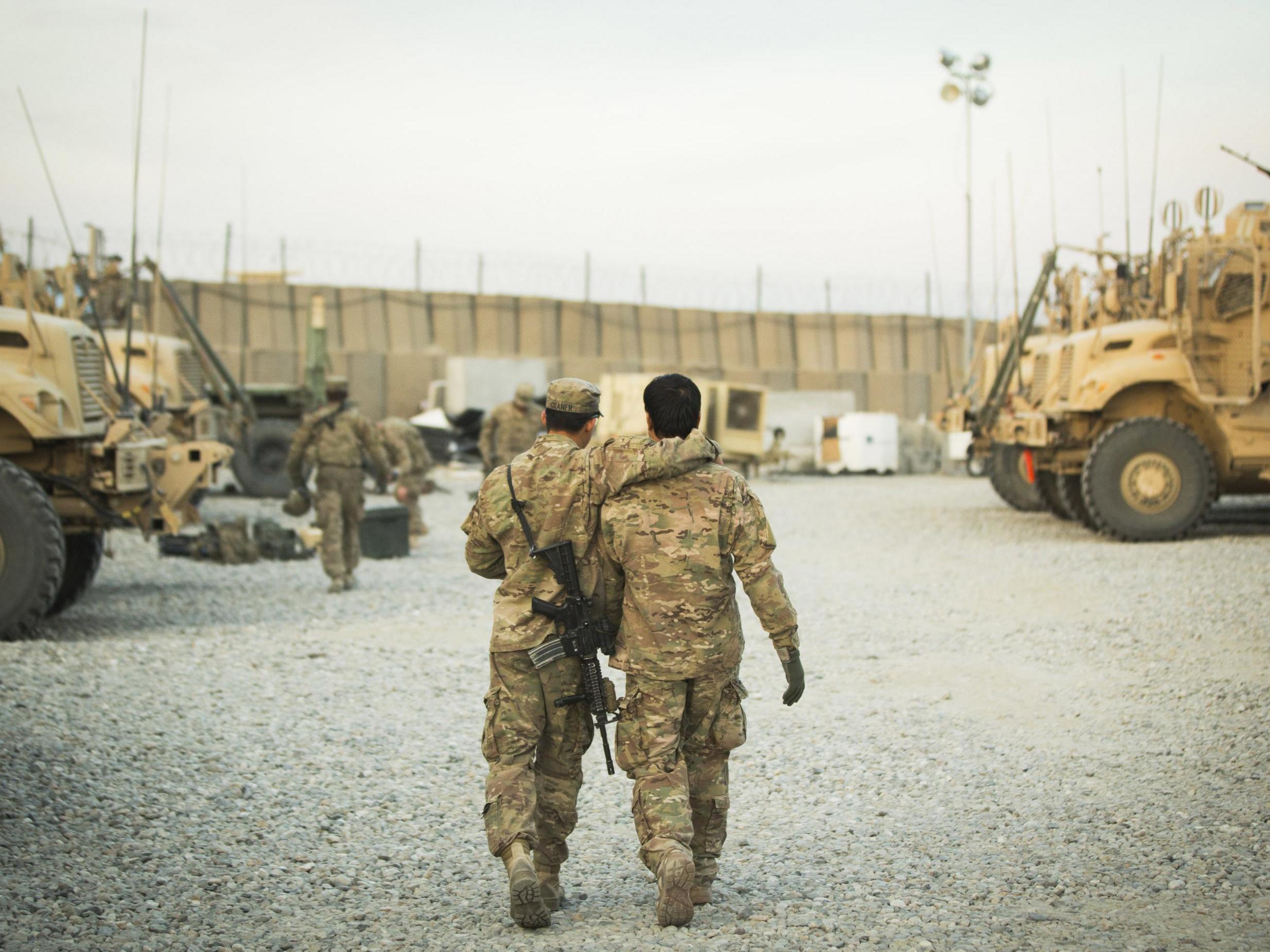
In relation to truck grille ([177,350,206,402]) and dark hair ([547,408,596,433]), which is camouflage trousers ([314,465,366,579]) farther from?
truck grille ([177,350,206,402])

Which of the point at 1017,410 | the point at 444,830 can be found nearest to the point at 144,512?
the point at 444,830

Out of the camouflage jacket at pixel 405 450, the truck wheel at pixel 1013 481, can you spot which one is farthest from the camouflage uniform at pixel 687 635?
the truck wheel at pixel 1013 481

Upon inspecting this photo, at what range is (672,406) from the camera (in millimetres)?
3883

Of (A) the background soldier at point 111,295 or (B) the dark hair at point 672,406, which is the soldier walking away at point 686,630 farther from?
(A) the background soldier at point 111,295

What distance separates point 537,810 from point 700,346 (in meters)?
28.8

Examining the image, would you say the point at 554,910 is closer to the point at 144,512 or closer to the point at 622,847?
the point at 622,847

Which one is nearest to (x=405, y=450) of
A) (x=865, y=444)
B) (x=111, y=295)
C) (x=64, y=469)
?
(x=64, y=469)

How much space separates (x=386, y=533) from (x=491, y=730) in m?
9.39

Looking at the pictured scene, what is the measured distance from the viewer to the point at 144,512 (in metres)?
9.28

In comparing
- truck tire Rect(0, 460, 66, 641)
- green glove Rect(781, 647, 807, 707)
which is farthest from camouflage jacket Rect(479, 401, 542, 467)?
green glove Rect(781, 647, 807, 707)

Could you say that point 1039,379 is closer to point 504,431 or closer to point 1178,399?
point 1178,399

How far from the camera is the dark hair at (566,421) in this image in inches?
157

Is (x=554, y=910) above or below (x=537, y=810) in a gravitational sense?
below

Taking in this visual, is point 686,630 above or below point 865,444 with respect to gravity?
below
